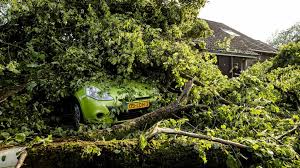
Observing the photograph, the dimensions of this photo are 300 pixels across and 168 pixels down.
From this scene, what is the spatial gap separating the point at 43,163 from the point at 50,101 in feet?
7.83

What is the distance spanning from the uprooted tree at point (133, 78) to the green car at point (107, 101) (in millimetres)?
253

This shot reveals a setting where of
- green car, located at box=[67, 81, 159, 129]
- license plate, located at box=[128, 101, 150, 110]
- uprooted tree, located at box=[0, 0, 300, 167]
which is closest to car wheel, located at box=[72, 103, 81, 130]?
green car, located at box=[67, 81, 159, 129]

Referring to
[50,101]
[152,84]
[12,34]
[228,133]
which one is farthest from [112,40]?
[228,133]

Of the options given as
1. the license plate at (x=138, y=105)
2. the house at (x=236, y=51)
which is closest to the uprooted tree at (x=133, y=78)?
the license plate at (x=138, y=105)

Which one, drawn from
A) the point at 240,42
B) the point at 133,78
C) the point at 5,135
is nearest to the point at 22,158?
the point at 5,135

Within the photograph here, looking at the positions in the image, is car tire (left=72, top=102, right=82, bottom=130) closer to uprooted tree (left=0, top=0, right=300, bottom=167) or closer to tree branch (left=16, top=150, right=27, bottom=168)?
uprooted tree (left=0, top=0, right=300, bottom=167)

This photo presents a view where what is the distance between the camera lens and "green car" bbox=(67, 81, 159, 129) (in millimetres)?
4750

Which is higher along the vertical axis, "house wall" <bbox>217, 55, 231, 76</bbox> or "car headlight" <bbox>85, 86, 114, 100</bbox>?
"car headlight" <bbox>85, 86, 114, 100</bbox>

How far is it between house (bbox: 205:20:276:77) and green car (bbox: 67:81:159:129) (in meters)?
10.6

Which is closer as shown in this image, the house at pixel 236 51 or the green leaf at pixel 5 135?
the green leaf at pixel 5 135

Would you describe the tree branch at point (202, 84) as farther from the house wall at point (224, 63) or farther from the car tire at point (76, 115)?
the house wall at point (224, 63)

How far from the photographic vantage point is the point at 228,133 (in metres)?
3.53

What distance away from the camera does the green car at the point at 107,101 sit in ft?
15.6

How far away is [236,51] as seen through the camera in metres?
18.2
